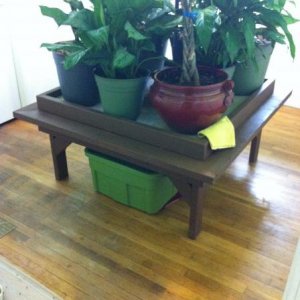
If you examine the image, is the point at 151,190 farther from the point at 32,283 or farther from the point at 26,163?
the point at 26,163

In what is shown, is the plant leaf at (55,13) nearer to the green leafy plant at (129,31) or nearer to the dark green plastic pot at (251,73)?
the green leafy plant at (129,31)

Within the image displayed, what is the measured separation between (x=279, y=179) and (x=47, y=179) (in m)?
1.27

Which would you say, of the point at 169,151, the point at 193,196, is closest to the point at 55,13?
the point at 169,151

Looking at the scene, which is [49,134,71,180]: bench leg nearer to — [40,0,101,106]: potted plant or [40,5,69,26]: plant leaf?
[40,0,101,106]: potted plant

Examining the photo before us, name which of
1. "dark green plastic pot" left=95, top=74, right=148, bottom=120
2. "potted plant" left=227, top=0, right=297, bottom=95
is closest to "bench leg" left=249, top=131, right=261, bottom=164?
"potted plant" left=227, top=0, right=297, bottom=95

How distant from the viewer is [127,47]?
4.87 ft

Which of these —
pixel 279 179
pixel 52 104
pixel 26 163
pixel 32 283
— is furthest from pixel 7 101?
pixel 279 179

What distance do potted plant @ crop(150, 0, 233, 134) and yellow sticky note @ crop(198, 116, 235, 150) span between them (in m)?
0.03

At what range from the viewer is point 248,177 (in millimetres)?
2045

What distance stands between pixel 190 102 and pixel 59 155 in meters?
0.86

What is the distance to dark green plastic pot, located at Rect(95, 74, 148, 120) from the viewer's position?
1514 mm

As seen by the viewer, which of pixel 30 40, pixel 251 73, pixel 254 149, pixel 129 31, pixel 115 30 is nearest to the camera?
pixel 129 31

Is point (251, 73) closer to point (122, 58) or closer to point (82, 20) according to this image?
point (122, 58)

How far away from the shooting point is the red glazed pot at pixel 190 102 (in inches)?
54.3
